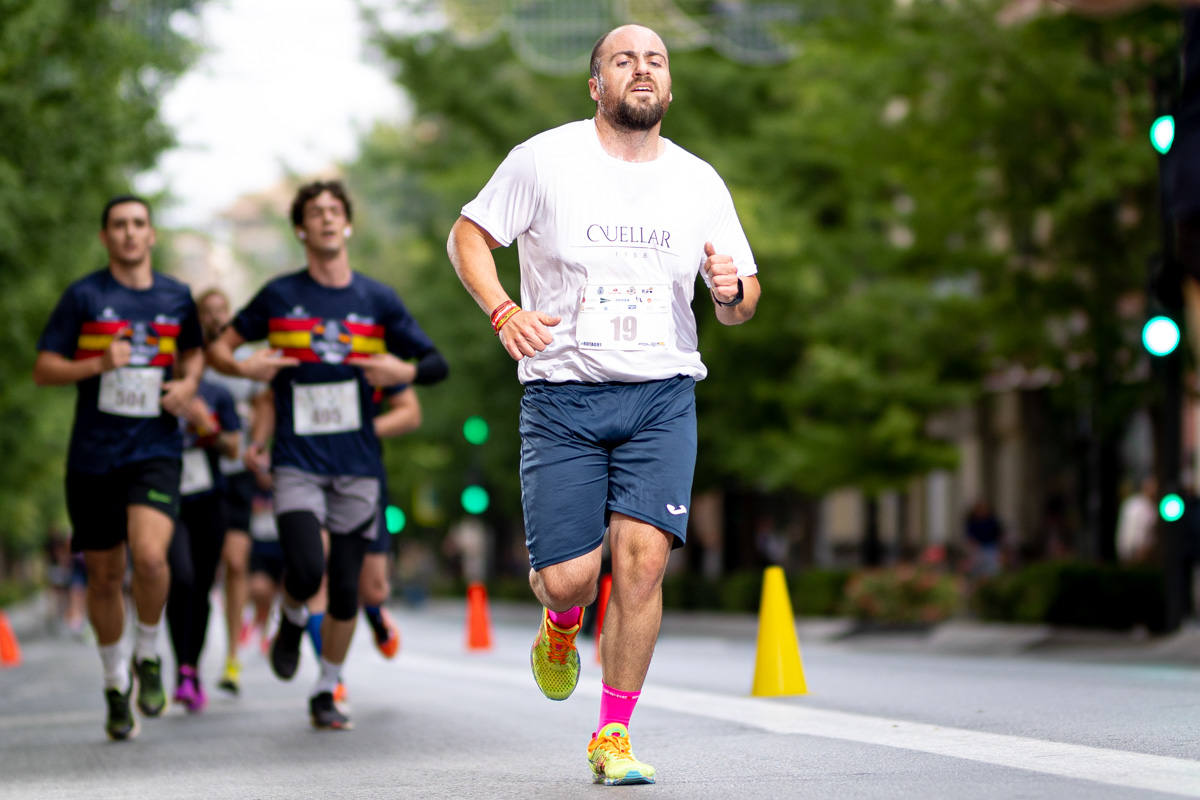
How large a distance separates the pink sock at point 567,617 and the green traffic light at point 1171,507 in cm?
1158

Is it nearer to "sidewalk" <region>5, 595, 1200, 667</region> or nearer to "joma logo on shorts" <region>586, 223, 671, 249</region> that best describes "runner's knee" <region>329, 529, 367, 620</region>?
"joma logo on shorts" <region>586, 223, 671, 249</region>

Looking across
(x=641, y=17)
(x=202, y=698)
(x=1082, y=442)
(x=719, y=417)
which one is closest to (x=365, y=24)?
(x=641, y=17)

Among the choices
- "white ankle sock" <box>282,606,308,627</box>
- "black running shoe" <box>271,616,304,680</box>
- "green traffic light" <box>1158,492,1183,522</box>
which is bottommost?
"black running shoe" <box>271,616,304,680</box>

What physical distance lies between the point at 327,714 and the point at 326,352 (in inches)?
63.1

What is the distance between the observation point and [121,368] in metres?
8.71

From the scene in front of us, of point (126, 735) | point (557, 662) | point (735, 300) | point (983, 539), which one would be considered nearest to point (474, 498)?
point (983, 539)

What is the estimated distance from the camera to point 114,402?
8648mm

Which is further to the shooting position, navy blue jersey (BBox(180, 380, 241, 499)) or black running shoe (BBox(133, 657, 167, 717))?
navy blue jersey (BBox(180, 380, 241, 499))

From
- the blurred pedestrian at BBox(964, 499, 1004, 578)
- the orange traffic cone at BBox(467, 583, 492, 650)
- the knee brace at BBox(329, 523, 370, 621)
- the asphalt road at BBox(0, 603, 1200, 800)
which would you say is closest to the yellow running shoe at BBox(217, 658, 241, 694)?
the asphalt road at BBox(0, 603, 1200, 800)

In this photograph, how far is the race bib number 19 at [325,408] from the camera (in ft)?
28.4

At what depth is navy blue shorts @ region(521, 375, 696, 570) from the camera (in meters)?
5.94

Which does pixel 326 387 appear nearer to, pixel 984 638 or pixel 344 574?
pixel 344 574

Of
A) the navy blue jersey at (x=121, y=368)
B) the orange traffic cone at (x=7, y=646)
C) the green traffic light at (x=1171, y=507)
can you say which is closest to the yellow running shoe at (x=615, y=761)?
the navy blue jersey at (x=121, y=368)

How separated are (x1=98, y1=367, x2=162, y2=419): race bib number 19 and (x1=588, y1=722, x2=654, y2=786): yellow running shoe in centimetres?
352
